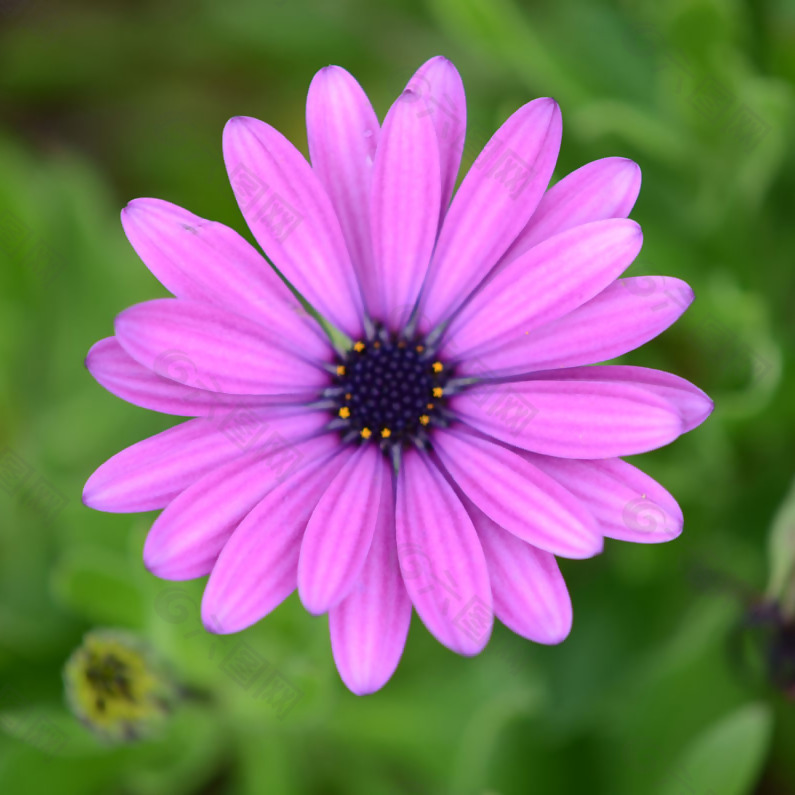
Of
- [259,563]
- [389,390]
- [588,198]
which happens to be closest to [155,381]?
[259,563]

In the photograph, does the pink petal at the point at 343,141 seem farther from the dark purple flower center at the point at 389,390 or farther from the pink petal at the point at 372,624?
the pink petal at the point at 372,624

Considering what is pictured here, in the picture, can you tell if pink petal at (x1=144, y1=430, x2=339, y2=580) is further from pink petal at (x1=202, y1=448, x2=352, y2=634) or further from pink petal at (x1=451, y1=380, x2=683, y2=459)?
pink petal at (x1=451, y1=380, x2=683, y2=459)

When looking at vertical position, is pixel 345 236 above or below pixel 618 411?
above

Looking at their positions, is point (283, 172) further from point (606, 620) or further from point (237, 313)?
point (606, 620)

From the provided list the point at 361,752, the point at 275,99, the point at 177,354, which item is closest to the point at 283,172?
the point at 177,354

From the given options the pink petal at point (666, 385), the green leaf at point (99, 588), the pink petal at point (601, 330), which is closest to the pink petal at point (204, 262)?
the pink petal at point (601, 330)

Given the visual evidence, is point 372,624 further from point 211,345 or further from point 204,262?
point 204,262
